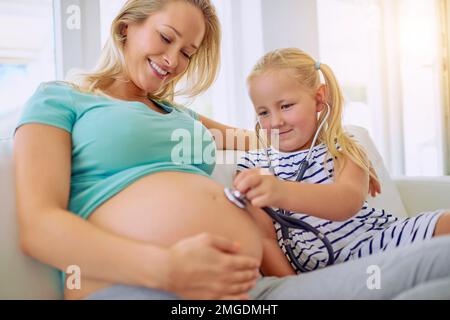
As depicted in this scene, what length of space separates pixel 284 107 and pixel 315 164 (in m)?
0.16

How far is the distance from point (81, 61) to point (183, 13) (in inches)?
29.8

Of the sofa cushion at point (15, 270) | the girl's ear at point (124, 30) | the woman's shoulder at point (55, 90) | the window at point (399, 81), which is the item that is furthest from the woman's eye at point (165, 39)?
the window at point (399, 81)

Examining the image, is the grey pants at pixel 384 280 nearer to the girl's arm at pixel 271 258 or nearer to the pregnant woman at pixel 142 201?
the pregnant woman at pixel 142 201

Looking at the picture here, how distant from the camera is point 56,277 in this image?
90cm

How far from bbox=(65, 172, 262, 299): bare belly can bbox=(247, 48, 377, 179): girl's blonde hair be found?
0.39 meters

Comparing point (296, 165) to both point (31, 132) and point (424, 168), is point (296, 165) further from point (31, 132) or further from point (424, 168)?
point (424, 168)

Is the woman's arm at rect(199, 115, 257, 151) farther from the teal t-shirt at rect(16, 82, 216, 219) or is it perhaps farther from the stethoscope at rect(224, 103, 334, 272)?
the teal t-shirt at rect(16, 82, 216, 219)

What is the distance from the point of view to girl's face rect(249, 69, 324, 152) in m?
1.20

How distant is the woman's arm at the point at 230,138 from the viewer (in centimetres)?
145

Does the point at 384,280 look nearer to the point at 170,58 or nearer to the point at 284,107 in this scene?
the point at 284,107

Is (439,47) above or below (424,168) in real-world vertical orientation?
above

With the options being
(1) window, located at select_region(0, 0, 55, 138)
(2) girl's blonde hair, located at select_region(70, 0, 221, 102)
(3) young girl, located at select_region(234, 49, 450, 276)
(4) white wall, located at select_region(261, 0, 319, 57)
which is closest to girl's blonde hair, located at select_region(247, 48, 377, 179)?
(3) young girl, located at select_region(234, 49, 450, 276)
